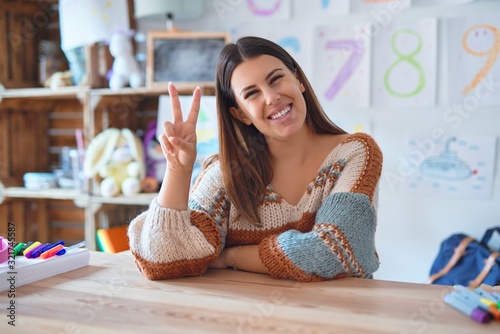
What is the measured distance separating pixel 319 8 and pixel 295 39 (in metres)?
0.18

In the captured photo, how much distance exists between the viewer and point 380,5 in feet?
7.49

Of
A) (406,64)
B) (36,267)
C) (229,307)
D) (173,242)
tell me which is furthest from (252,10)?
(229,307)

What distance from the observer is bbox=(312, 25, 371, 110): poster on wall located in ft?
7.65

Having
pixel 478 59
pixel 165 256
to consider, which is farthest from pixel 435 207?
pixel 165 256

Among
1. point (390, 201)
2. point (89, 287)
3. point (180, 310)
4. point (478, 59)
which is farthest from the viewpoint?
point (390, 201)

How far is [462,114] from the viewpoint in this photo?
2184mm

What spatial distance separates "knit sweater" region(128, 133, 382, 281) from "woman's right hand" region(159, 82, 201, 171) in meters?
0.11

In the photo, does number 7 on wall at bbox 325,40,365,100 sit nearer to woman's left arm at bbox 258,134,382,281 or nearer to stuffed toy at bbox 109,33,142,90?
stuffed toy at bbox 109,33,142,90

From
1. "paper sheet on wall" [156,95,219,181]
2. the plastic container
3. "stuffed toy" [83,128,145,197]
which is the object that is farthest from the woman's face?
the plastic container

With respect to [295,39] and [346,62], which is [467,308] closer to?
[346,62]

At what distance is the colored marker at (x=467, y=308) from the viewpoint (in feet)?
2.43

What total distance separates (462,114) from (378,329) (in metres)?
1.70

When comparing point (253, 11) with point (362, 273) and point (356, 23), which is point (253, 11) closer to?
point (356, 23)

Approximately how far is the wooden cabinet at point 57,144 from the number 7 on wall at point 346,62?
57cm
